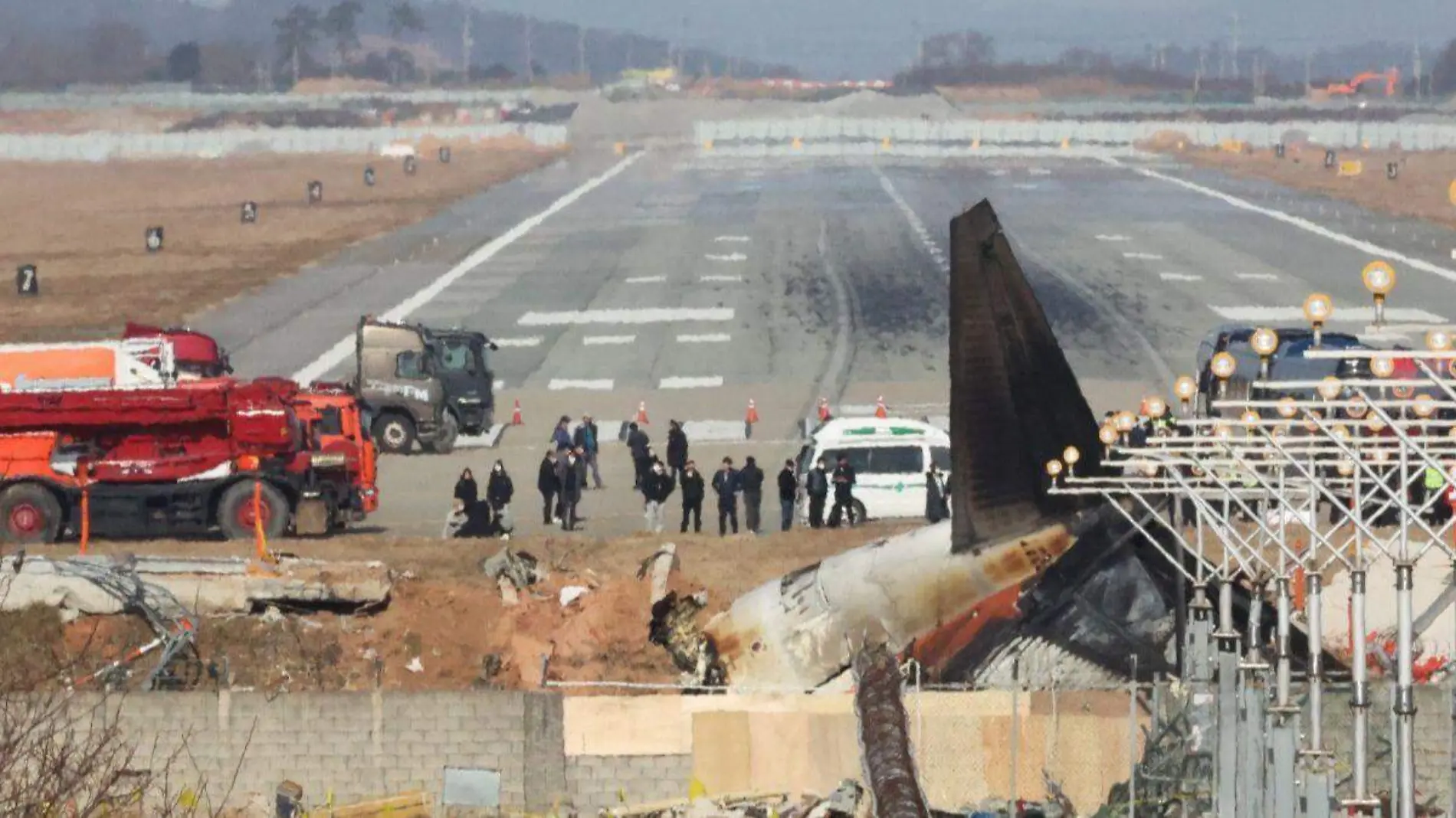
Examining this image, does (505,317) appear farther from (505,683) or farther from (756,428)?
(505,683)

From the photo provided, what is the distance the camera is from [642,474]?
2227 inches

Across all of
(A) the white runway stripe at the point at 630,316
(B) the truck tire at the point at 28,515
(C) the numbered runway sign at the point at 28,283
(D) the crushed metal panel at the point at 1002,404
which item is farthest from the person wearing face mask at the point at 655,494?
(C) the numbered runway sign at the point at 28,283

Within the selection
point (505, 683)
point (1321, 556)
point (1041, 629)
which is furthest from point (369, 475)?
point (1041, 629)

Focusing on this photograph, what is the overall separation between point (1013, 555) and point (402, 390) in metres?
33.0

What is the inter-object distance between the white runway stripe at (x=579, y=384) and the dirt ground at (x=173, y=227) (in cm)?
1667

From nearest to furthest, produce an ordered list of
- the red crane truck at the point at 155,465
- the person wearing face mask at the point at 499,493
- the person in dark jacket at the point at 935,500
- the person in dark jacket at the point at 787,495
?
1. the person in dark jacket at the point at 935,500
2. the red crane truck at the point at 155,465
3. the person in dark jacket at the point at 787,495
4. the person wearing face mask at the point at 499,493

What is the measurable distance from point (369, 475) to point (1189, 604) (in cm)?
2485

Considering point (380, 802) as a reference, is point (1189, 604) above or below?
above

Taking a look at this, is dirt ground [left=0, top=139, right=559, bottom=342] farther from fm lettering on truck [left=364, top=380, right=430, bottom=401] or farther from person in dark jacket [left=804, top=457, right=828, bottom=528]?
person in dark jacket [left=804, top=457, right=828, bottom=528]

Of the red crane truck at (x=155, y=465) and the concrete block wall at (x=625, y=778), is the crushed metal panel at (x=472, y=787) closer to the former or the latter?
the concrete block wall at (x=625, y=778)

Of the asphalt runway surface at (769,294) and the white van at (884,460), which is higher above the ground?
the white van at (884,460)

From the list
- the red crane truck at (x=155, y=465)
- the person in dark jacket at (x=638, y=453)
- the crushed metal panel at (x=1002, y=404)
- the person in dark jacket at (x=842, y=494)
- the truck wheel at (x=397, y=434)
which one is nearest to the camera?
the crushed metal panel at (x=1002, y=404)

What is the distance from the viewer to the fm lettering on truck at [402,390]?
218 ft

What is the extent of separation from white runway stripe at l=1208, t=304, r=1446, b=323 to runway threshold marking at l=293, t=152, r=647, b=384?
2709cm
